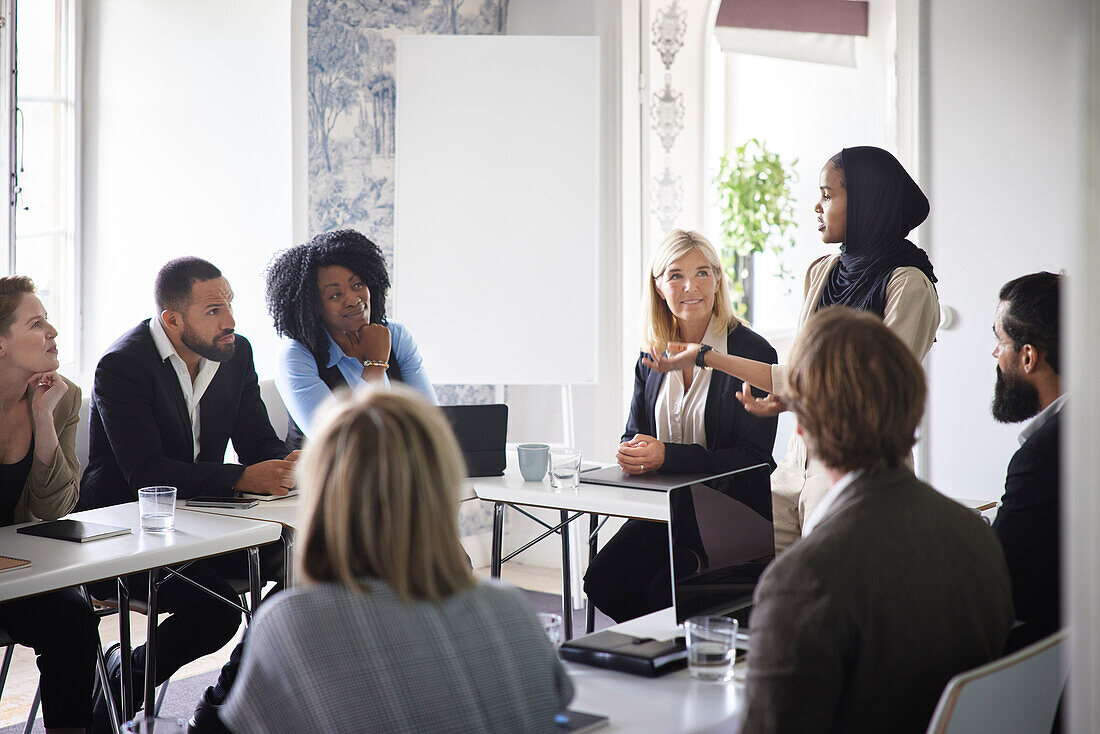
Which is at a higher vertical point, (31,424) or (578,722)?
(31,424)

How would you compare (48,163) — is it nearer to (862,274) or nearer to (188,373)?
(188,373)

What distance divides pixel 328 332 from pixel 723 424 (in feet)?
4.26

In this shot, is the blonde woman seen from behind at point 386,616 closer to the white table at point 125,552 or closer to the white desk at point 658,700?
the white desk at point 658,700

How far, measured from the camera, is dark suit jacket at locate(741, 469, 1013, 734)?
4.08ft

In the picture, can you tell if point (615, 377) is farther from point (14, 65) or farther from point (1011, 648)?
point (1011, 648)

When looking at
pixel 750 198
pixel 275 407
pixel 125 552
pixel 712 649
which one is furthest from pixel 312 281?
pixel 750 198

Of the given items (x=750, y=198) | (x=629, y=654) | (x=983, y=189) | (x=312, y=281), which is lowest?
(x=629, y=654)

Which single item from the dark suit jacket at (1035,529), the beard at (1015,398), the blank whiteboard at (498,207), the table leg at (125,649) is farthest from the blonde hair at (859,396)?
the blank whiteboard at (498,207)

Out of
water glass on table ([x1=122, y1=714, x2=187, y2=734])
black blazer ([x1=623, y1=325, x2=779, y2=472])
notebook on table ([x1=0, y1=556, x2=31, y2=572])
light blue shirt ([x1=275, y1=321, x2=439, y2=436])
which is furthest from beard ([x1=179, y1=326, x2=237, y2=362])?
water glass on table ([x1=122, y1=714, x2=187, y2=734])

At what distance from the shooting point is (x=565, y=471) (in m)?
2.95

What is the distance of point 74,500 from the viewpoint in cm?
267

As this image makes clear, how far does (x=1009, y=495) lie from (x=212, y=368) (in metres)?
2.20

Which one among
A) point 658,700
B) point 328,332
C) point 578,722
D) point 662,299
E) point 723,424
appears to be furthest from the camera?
point 328,332

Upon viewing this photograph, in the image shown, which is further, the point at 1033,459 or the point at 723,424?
the point at 723,424
